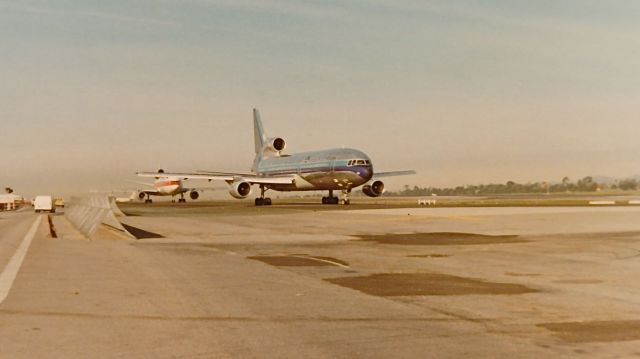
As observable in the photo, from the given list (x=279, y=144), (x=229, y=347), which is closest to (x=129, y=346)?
(x=229, y=347)

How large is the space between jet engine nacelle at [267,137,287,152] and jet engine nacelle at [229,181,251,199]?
1854cm

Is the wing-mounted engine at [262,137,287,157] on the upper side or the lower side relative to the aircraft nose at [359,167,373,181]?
upper

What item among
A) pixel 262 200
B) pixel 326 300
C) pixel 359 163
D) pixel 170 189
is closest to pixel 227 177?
pixel 262 200

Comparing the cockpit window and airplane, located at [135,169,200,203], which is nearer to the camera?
the cockpit window

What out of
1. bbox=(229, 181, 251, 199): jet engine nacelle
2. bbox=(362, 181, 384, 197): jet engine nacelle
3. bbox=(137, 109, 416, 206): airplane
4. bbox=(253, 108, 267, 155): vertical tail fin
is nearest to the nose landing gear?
bbox=(137, 109, 416, 206): airplane

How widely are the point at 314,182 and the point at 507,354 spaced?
196 feet

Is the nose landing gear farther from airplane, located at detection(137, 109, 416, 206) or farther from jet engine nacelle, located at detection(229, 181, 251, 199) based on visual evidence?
jet engine nacelle, located at detection(229, 181, 251, 199)

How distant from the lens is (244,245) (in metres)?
21.9

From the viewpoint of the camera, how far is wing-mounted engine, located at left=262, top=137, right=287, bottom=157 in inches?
3352

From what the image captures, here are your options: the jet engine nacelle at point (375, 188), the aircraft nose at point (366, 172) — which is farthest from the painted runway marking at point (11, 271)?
the jet engine nacelle at point (375, 188)

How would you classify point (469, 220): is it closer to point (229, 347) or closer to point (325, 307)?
point (325, 307)

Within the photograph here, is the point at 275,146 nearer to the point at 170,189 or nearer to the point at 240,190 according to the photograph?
the point at 240,190

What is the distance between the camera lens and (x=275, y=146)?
85250 mm

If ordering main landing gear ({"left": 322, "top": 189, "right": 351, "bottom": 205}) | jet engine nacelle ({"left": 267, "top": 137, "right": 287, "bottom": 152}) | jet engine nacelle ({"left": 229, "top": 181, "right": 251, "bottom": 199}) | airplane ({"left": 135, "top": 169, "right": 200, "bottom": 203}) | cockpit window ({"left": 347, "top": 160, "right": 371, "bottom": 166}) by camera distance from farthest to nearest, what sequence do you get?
airplane ({"left": 135, "top": 169, "right": 200, "bottom": 203})
jet engine nacelle ({"left": 267, "top": 137, "right": 287, "bottom": 152})
main landing gear ({"left": 322, "top": 189, "right": 351, "bottom": 205})
jet engine nacelle ({"left": 229, "top": 181, "right": 251, "bottom": 199})
cockpit window ({"left": 347, "top": 160, "right": 371, "bottom": 166})
